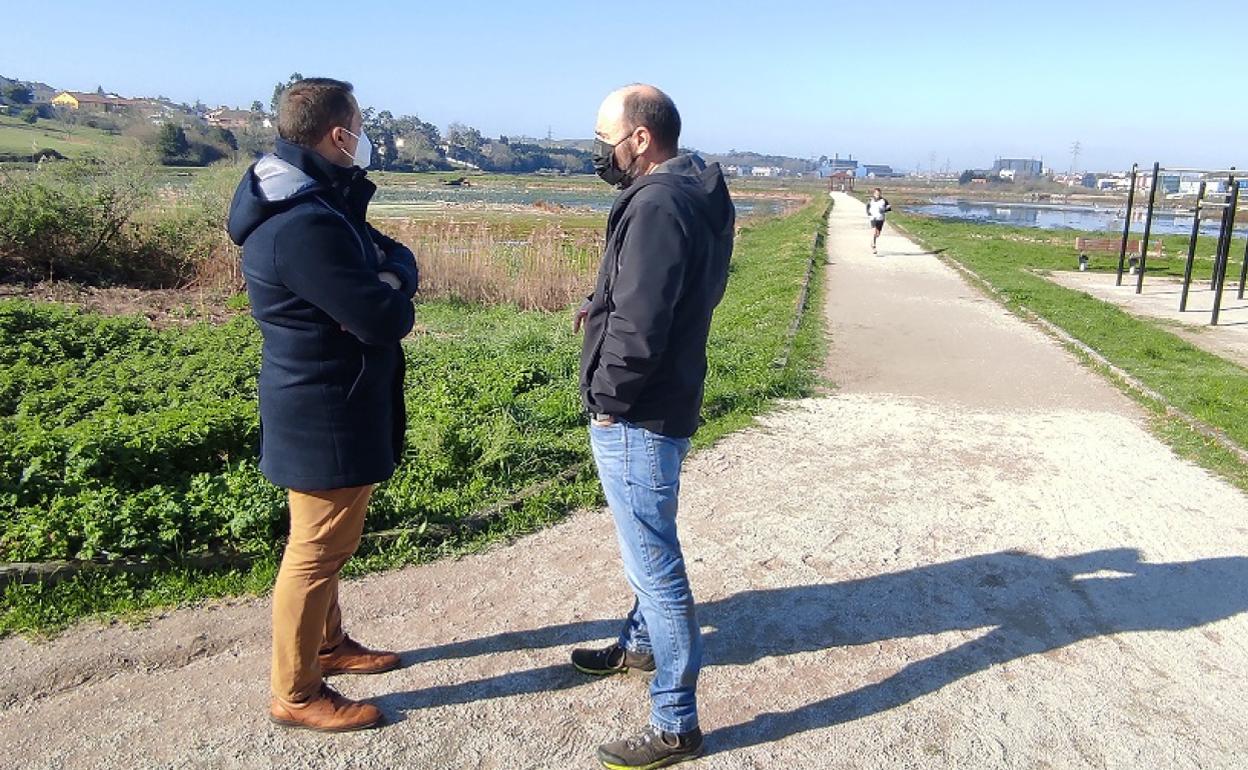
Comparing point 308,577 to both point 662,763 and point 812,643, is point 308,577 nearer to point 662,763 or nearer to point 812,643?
point 662,763

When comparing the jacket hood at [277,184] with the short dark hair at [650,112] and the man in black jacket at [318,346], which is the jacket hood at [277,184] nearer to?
the man in black jacket at [318,346]

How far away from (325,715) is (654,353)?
169 centimetres

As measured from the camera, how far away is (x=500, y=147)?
12938 centimetres

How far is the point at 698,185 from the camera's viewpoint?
9.01ft

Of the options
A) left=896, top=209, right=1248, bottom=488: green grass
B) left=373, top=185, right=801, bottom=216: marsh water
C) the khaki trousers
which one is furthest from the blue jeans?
left=373, top=185, right=801, bottom=216: marsh water

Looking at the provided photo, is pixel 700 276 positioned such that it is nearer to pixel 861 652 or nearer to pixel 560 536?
pixel 861 652

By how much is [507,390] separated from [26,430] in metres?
3.18

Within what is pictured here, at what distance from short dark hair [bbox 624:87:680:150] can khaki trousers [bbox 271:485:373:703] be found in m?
1.46

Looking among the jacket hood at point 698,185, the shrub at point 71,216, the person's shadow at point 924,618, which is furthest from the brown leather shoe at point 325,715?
the shrub at point 71,216

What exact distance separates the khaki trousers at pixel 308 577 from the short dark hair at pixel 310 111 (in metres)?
1.10

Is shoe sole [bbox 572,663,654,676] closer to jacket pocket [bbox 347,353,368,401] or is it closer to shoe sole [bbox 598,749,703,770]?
shoe sole [bbox 598,749,703,770]

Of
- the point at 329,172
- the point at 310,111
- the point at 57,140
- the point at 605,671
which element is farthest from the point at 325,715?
the point at 57,140

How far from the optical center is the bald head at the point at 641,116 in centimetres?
278

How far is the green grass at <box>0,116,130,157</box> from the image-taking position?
1652cm
